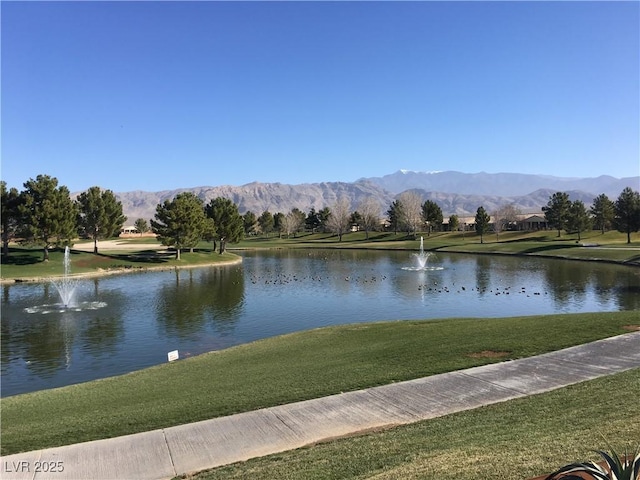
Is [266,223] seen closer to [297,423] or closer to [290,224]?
[290,224]

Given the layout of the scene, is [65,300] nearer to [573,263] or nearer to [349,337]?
[349,337]

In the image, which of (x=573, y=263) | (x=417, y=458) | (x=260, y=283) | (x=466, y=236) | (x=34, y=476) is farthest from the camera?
(x=466, y=236)

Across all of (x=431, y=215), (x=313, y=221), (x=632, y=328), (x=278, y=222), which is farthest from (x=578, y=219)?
(x=278, y=222)

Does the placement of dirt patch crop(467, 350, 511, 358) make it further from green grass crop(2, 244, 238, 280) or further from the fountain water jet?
green grass crop(2, 244, 238, 280)

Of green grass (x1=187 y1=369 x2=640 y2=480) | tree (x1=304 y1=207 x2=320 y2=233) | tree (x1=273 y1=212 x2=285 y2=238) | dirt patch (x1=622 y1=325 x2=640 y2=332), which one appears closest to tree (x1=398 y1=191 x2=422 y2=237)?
tree (x1=304 y1=207 x2=320 y2=233)

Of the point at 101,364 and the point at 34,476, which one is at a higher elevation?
the point at 34,476

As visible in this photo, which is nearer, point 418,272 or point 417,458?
point 417,458

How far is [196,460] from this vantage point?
8.66 metres

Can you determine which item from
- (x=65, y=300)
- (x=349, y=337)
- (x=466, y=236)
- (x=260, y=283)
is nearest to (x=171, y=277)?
(x=260, y=283)

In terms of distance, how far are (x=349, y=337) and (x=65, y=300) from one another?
26.6m

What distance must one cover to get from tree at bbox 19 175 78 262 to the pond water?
11.6 m

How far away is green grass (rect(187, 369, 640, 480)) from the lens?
21.0ft

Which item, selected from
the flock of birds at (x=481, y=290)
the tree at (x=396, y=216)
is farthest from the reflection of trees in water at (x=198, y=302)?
the tree at (x=396, y=216)

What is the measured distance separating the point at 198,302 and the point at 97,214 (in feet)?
139
